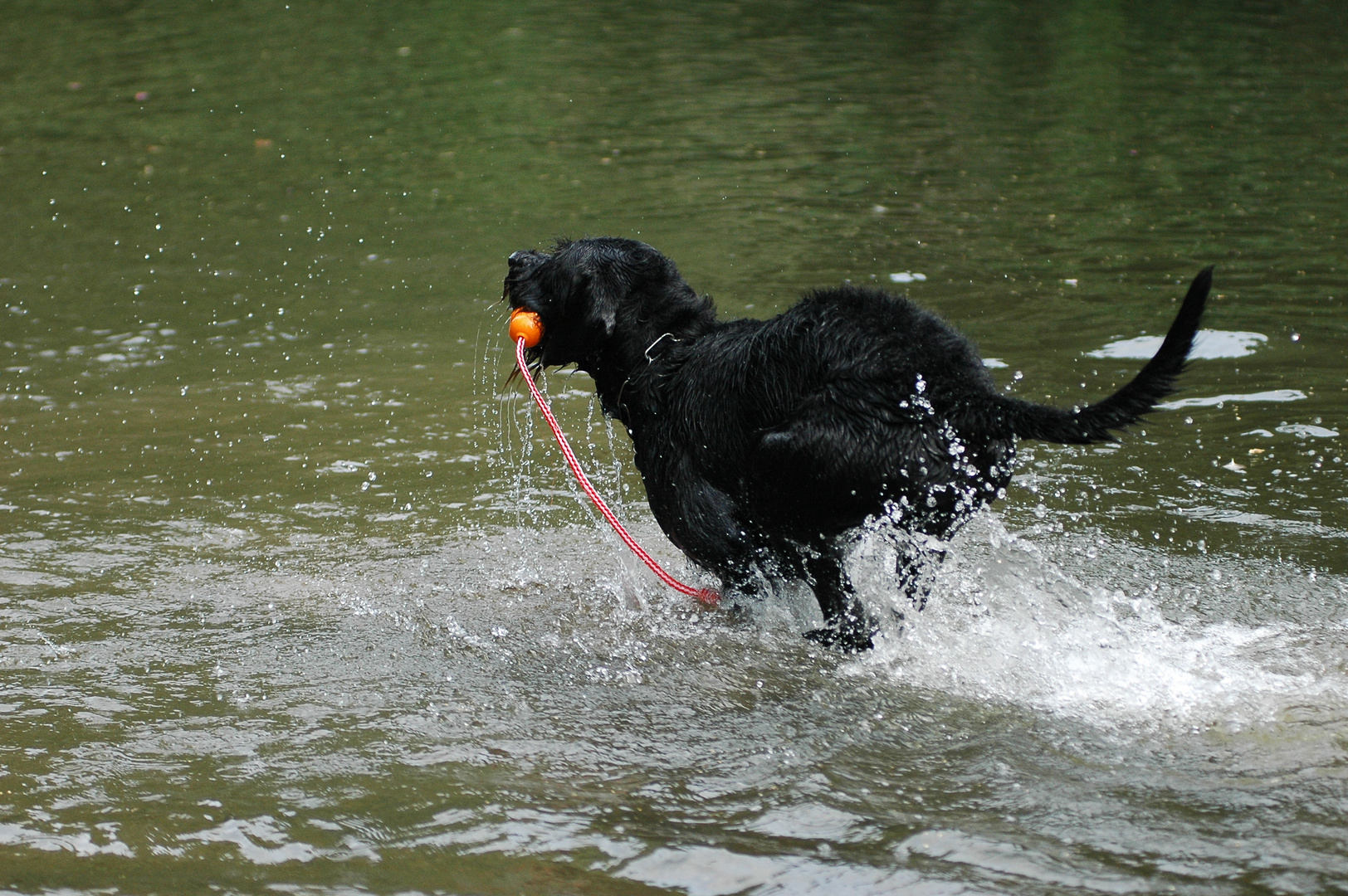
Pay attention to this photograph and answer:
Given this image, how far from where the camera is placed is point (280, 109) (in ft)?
48.1

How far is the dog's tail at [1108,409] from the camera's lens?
3934mm

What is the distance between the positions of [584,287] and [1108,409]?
6.13 feet

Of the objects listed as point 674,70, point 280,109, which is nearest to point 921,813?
point 280,109

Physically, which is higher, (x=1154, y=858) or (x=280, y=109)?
(x=280, y=109)

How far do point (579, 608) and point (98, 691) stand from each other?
1.71 metres

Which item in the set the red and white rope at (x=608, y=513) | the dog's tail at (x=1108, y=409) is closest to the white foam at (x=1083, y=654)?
the red and white rope at (x=608, y=513)

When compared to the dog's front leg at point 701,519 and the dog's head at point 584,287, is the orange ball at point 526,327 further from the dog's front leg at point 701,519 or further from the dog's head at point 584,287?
the dog's front leg at point 701,519

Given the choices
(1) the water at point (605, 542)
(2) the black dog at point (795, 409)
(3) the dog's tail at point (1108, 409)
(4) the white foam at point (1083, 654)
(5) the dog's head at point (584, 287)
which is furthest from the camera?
(5) the dog's head at point (584, 287)

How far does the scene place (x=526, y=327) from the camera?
190 inches

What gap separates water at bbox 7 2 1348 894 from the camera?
353cm

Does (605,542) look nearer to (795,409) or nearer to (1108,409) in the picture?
(795,409)

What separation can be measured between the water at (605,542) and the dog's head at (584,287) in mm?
696

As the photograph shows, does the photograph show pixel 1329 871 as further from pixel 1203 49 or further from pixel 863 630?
pixel 1203 49

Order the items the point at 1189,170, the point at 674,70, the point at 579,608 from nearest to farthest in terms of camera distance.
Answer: the point at 579,608, the point at 1189,170, the point at 674,70
